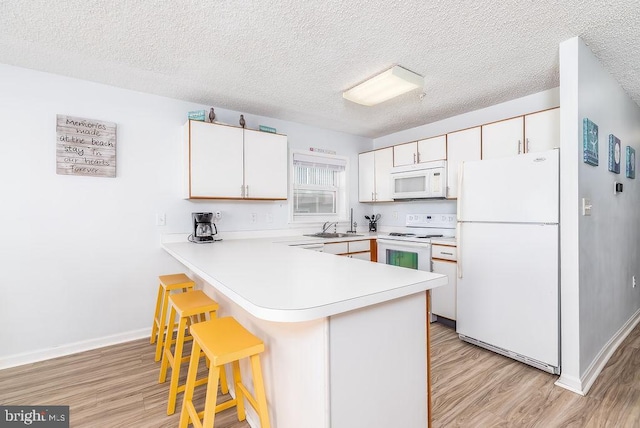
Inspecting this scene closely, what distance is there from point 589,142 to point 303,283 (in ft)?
7.20

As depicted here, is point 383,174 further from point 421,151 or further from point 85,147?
point 85,147

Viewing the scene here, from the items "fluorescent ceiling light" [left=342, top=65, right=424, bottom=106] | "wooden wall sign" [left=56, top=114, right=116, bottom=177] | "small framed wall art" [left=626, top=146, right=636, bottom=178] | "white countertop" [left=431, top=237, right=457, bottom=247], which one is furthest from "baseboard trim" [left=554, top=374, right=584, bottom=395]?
"wooden wall sign" [left=56, top=114, right=116, bottom=177]

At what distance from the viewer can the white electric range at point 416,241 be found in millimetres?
3178

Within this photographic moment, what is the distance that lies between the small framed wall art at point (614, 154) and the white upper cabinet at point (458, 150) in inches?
38.3

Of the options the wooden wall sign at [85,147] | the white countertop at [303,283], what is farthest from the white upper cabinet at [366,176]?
the wooden wall sign at [85,147]

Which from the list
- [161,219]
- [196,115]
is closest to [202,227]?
[161,219]

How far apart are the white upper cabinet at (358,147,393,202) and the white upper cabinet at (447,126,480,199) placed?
2.61 feet

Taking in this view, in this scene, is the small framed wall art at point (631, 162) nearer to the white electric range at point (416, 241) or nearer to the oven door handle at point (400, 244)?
the white electric range at point (416, 241)

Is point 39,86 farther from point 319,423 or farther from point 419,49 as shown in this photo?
point 319,423

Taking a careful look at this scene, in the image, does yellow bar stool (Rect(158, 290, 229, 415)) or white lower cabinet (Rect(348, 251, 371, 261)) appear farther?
white lower cabinet (Rect(348, 251, 371, 261))

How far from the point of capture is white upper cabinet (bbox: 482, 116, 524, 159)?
8.93 feet

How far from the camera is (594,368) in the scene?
211 centimetres

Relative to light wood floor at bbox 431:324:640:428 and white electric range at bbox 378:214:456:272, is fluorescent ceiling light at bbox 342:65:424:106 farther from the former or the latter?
light wood floor at bbox 431:324:640:428

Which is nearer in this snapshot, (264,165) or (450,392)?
(450,392)
